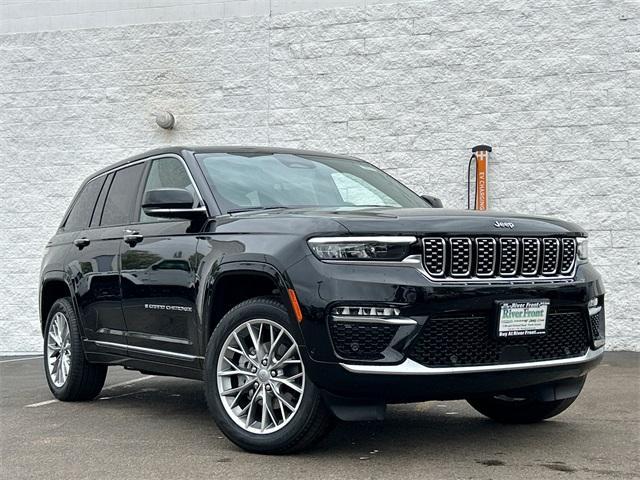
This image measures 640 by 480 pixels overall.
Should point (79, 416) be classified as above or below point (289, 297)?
below

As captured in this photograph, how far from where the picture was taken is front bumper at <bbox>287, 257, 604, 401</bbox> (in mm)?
4543

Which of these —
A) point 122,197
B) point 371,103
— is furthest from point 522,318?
point 371,103

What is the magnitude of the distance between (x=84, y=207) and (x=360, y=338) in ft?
12.6

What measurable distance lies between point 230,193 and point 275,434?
1.66 metres

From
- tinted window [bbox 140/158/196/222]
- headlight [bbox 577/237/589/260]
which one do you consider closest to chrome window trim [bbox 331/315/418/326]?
headlight [bbox 577/237/589/260]

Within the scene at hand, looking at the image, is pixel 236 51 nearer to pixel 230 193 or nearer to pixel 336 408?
pixel 230 193

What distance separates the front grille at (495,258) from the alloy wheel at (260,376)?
0.85m

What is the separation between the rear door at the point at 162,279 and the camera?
18.6ft

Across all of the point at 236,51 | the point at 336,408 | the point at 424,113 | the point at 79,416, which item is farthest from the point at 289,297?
the point at 236,51

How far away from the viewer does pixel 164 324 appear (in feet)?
19.5

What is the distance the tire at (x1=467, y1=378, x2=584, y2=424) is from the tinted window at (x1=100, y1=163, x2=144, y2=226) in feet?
9.16

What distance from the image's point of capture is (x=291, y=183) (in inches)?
239

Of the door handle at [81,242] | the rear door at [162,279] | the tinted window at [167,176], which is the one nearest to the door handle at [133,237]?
the rear door at [162,279]

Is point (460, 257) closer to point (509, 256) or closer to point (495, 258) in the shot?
point (495, 258)
